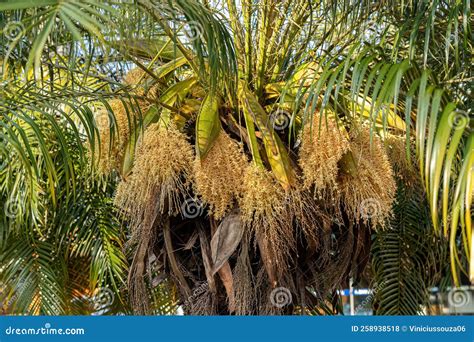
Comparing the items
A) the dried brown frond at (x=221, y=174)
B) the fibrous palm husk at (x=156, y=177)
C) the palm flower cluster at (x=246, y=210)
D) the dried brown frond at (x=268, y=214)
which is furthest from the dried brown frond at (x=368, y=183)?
the fibrous palm husk at (x=156, y=177)

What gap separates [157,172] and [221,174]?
256mm

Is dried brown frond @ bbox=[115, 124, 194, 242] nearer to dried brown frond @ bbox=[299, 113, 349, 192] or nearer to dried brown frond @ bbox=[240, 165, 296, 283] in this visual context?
dried brown frond @ bbox=[240, 165, 296, 283]

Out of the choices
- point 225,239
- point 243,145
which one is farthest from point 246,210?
point 243,145

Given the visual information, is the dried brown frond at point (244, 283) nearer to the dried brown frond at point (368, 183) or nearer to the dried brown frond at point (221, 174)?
the dried brown frond at point (221, 174)

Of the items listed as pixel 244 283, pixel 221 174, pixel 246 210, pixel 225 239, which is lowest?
pixel 244 283

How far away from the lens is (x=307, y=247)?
3.15 metres

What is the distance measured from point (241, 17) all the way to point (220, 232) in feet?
3.65

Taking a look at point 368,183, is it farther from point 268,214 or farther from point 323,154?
point 268,214

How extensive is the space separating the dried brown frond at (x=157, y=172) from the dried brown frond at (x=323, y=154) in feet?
1.51

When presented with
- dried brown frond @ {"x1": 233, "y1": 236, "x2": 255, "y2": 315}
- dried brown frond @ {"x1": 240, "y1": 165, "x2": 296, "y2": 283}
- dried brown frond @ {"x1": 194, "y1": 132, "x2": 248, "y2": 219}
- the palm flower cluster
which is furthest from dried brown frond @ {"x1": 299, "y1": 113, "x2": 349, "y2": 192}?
dried brown frond @ {"x1": 233, "y1": 236, "x2": 255, "y2": 315}

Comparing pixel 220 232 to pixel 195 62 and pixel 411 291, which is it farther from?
pixel 411 291

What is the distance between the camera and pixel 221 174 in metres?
2.90

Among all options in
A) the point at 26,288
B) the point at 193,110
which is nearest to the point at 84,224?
the point at 26,288

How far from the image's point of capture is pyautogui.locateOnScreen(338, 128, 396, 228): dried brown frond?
9.64 ft
